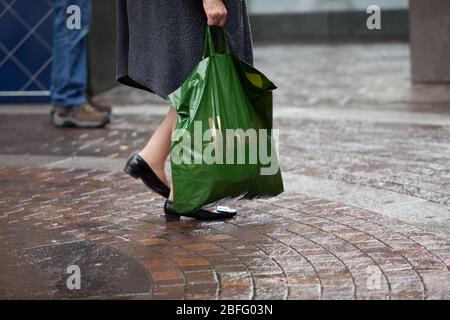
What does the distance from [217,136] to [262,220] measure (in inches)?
26.2

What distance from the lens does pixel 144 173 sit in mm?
5121

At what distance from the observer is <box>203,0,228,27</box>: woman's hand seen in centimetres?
466

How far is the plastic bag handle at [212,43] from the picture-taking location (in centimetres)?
466

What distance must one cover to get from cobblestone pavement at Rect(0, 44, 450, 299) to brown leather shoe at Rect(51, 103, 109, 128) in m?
0.13

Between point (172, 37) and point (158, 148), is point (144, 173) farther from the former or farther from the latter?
point (172, 37)

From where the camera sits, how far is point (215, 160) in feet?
14.9

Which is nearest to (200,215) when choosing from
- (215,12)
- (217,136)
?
(217,136)

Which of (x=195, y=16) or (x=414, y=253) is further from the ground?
(x=195, y=16)

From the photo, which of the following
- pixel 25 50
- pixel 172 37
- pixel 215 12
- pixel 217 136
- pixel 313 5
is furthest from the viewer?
pixel 313 5

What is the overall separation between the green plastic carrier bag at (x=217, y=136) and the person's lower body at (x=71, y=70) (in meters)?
3.39
